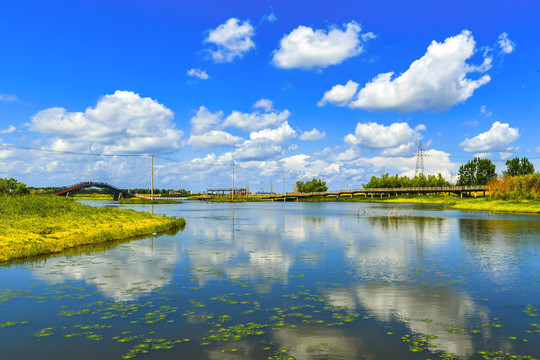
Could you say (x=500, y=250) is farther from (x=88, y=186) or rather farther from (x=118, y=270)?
(x=88, y=186)

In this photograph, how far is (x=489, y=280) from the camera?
1966cm

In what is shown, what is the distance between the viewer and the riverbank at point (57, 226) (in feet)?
89.7

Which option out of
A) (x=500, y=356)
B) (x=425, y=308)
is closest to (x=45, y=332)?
(x=425, y=308)

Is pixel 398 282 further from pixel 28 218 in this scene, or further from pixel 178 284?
pixel 28 218

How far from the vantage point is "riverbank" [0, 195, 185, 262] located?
2733 centimetres

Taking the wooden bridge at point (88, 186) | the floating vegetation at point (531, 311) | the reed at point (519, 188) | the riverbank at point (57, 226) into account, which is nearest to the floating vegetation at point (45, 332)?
the riverbank at point (57, 226)

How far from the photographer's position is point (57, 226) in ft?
113

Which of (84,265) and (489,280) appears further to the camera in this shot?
(84,265)

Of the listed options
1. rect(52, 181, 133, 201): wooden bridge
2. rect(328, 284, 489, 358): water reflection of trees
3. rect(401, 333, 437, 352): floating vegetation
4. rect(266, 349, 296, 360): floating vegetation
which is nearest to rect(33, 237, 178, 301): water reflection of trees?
rect(266, 349, 296, 360): floating vegetation

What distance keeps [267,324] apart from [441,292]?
8.95 meters

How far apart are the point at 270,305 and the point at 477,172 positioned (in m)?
209

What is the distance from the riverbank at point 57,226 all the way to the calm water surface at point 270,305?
2.62 meters

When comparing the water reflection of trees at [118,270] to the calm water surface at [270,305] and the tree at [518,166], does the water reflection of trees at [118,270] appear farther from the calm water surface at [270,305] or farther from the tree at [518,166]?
the tree at [518,166]

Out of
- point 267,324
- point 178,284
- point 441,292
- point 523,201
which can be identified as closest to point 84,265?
point 178,284
